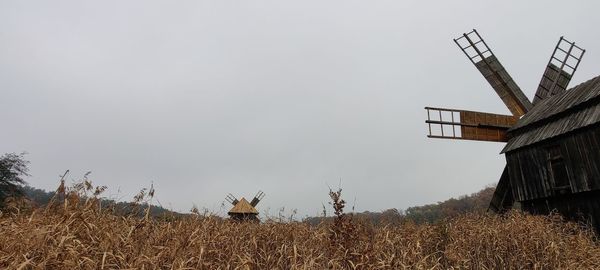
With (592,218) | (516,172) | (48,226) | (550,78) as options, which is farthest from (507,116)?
(48,226)

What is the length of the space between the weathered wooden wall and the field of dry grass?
5193 mm

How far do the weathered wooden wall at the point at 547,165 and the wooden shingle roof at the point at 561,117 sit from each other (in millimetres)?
291

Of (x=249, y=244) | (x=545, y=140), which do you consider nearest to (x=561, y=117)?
(x=545, y=140)

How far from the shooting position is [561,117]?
52.6ft

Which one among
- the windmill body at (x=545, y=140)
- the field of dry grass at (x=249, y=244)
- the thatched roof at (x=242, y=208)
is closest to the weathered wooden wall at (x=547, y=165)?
the windmill body at (x=545, y=140)

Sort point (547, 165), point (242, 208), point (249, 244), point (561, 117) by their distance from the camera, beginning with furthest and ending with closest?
point (242, 208), point (561, 117), point (547, 165), point (249, 244)

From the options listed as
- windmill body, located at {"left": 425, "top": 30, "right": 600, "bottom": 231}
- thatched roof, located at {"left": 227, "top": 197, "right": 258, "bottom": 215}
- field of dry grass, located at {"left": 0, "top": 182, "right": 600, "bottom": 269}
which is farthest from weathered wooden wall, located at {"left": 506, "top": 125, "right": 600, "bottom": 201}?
thatched roof, located at {"left": 227, "top": 197, "right": 258, "bottom": 215}

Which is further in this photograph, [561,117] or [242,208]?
[242,208]

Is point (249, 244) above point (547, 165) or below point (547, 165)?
below

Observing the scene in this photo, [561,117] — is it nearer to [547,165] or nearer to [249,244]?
[547,165]

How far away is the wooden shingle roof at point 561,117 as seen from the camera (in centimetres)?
1430

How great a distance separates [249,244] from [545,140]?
14588 mm

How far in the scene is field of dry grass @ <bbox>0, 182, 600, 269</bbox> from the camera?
16.2 feet

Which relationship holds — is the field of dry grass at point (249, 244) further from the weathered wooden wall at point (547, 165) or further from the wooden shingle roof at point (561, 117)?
the wooden shingle roof at point (561, 117)
